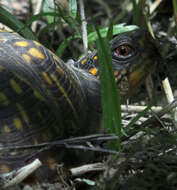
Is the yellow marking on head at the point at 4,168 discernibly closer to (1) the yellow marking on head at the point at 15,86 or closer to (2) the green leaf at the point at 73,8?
(1) the yellow marking on head at the point at 15,86

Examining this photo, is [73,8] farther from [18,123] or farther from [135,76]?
[18,123]

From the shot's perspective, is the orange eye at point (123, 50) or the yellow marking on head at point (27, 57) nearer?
the yellow marking on head at point (27, 57)

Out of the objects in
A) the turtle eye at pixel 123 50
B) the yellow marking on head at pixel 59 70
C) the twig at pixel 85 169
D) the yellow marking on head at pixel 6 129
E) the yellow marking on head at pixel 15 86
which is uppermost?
the turtle eye at pixel 123 50

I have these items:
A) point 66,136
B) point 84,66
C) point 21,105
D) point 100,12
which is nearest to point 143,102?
point 84,66

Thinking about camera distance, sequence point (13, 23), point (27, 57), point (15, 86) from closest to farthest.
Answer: point (15, 86) < point (27, 57) < point (13, 23)

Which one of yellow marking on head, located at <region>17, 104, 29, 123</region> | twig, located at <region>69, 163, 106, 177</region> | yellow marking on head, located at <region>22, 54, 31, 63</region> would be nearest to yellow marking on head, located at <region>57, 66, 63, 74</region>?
yellow marking on head, located at <region>22, 54, 31, 63</region>

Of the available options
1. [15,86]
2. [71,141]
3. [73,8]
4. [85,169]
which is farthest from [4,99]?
[73,8]

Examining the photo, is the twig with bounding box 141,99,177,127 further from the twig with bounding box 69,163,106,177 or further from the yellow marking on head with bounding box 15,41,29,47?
the yellow marking on head with bounding box 15,41,29,47

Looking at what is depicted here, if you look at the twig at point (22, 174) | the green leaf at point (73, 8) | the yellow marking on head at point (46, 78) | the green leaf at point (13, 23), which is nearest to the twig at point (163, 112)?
the yellow marking on head at point (46, 78)
